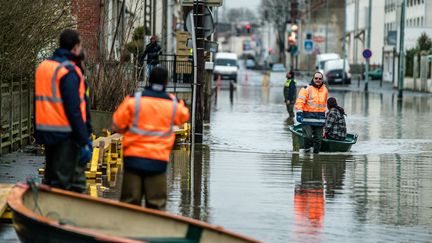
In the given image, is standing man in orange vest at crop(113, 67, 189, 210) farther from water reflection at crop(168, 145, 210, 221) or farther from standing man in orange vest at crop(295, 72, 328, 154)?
standing man in orange vest at crop(295, 72, 328, 154)

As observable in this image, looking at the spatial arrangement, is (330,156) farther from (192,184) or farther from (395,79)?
(395,79)

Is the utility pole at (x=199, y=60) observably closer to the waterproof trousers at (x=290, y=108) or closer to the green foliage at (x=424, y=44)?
the waterproof trousers at (x=290, y=108)

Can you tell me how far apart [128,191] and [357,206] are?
4.73 meters

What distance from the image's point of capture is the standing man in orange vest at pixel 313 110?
2103 cm

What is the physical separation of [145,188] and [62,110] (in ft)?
3.14

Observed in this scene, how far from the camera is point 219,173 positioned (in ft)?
57.0

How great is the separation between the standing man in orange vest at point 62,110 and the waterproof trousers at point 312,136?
11.6 m

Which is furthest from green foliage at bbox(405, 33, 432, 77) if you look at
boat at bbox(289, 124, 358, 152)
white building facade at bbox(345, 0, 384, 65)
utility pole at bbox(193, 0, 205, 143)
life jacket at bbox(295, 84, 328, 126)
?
life jacket at bbox(295, 84, 328, 126)

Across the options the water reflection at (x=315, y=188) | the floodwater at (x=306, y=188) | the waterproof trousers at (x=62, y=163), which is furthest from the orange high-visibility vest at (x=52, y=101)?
the water reflection at (x=315, y=188)

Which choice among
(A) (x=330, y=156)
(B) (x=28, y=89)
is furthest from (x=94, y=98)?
(A) (x=330, y=156)

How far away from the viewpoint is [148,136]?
31.6ft

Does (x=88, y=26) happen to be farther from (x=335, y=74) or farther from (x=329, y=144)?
(x=335, y=74)

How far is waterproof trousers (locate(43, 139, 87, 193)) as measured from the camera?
9945mm

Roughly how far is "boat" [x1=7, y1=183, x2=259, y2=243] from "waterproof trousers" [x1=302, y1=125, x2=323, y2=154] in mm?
12303
